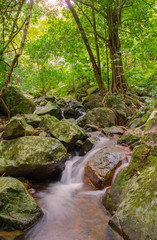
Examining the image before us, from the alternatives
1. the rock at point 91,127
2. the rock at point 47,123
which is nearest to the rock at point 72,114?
the rock at point 91,127

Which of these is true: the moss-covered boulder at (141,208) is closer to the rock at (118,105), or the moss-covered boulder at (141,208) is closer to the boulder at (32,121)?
the boulder at (32,121)

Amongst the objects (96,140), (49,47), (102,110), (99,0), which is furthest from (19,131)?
(49,47)

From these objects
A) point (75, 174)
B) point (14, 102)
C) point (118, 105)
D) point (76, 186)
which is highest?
point (14, 102)

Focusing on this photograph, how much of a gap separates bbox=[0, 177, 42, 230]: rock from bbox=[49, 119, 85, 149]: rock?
8.14 ft

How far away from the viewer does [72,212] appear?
9.09 feet

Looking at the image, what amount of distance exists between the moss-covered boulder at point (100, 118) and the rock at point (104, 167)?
3.33m

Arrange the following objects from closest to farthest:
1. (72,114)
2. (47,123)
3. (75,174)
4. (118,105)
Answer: (75,174), (47,123), (118,105), (72,114)

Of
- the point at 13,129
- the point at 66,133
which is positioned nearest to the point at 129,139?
the point at 66,133

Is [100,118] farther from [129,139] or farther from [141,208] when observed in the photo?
[141,208]

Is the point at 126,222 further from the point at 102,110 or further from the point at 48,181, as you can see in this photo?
the point at 102,110

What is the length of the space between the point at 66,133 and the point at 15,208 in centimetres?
295

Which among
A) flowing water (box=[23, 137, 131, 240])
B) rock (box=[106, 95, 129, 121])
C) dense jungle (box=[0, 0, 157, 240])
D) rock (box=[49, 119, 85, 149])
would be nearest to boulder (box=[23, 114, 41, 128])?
dense jungle (box=[0, 0, 157, 240])

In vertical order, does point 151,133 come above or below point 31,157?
above

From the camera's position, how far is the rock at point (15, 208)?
2.11m
